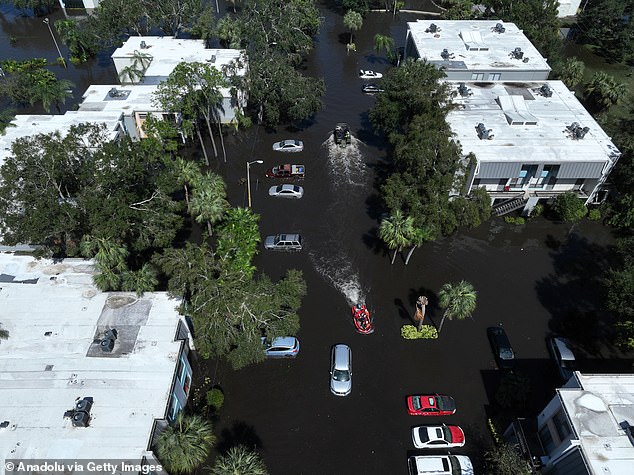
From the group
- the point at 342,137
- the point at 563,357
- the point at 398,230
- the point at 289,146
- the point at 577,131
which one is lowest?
the point at 563,357

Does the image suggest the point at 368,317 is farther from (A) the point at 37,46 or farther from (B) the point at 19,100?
(A) the point at 37,46

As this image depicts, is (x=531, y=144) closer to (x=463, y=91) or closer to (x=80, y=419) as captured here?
(x=463, y=91)

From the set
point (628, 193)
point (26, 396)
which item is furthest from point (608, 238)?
point (26, 396)

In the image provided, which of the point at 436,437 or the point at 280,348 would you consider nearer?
the point at 436,437

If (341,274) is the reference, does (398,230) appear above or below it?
above

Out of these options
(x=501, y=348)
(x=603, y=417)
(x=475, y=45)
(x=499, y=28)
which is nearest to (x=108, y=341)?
(x=501, y=348)

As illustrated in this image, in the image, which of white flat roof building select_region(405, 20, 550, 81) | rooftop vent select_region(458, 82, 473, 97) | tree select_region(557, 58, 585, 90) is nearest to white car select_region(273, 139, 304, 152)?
rooftop vent select_region(458, 82, 473, 97)
